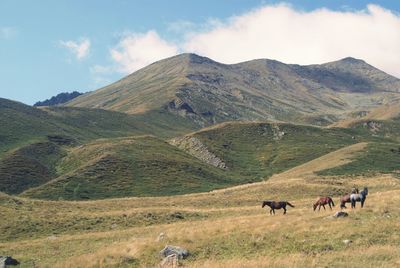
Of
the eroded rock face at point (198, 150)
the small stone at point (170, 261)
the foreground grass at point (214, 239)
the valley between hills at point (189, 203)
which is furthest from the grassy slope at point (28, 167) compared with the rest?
the small stone at point (170, 261)

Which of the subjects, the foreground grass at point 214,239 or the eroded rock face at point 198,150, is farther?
the eroded rock face at point 198,150

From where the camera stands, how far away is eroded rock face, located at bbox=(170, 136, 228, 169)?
540 feet

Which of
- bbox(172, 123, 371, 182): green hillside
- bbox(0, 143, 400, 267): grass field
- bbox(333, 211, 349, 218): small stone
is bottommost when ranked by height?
bbox(0, 143, 400, 267): grass field

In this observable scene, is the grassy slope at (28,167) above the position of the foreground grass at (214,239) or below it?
above

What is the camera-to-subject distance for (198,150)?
177m

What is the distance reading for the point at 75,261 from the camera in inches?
971

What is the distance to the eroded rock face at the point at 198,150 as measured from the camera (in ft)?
540

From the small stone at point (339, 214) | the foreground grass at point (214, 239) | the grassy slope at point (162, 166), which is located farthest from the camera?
the grassy slope at point (162, 166)

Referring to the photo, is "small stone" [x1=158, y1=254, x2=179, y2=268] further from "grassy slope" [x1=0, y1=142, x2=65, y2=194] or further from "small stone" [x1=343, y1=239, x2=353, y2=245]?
"grassy slope" [x1=0, y1=142, x2=65, y2=194]

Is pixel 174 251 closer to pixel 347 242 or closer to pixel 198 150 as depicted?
pixel 347 242

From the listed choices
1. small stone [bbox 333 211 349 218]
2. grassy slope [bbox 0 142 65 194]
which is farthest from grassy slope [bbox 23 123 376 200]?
small stone [bbox 333 211 349 218]

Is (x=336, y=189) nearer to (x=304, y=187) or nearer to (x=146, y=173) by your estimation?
(x=304, y=187)

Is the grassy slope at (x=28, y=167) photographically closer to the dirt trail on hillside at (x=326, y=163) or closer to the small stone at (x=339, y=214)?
the dirt trail on hillside at (x=326, y=163)

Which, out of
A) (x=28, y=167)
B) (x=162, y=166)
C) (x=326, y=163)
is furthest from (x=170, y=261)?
(x=28, y=167)
